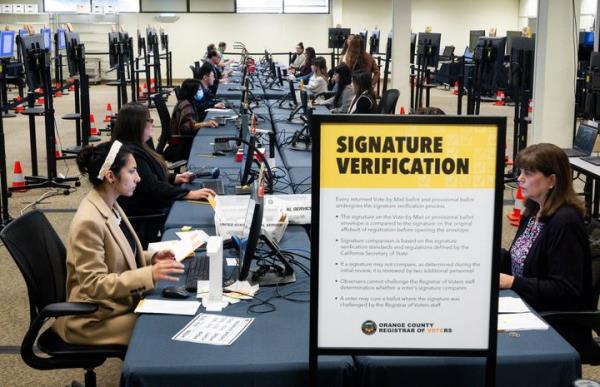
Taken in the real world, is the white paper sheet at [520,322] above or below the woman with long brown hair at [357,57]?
below

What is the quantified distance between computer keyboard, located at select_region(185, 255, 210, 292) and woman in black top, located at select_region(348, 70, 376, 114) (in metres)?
3.92

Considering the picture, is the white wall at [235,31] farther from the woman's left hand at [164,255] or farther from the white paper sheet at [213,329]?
the white paper sheet at [213,329]

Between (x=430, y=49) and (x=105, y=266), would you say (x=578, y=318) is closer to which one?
(x=105, y=266)

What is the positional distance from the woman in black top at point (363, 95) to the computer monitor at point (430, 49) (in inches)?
197

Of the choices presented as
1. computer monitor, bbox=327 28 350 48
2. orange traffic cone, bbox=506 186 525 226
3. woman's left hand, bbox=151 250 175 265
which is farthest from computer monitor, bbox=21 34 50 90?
computer monitor, bbox=327 28 350 48

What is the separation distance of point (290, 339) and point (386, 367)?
1.04ft

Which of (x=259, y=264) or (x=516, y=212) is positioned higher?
(x=259, y=264)

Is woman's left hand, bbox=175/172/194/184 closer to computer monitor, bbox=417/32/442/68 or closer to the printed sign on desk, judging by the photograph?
the printed sign on desk

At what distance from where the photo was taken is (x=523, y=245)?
9.72 feet

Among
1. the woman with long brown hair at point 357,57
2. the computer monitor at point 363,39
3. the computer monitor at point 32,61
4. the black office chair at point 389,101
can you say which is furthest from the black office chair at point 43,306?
the computer monitor at point 363,39

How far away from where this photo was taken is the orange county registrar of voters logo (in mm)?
1747

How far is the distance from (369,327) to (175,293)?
103cm

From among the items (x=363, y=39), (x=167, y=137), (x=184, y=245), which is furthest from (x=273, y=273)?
(x=363, y=39)

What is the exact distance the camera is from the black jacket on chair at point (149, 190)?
4.18 m
